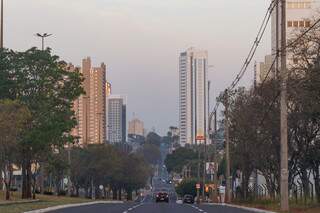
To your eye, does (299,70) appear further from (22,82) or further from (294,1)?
(294,1)

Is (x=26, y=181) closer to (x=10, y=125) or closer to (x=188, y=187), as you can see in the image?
(x=10, y=125)

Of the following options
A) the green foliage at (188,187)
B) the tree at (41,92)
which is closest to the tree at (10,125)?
the tree at (41,92)

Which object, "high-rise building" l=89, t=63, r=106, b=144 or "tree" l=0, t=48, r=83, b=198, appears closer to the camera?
"tree" l=0, t=48, r=83, b=198

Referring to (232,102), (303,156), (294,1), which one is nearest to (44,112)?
(232,102)

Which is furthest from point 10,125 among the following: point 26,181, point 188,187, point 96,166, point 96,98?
point 96,98

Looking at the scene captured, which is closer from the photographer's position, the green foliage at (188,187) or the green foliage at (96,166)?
the green foliage at (96,166)

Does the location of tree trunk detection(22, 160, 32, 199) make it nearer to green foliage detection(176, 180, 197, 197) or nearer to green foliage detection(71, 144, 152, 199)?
green foliage detection(71, 144, 152, 199)

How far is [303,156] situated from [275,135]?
→ 8.55 feet

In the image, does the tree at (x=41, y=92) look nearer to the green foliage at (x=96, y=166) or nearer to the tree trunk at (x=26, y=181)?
the tree trunk at (x=26, y=181)

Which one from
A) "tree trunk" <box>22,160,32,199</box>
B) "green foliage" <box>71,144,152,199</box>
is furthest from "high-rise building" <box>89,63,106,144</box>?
"tree trunk" <box>22,160,32,199</box>

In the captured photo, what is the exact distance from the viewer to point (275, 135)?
177ft

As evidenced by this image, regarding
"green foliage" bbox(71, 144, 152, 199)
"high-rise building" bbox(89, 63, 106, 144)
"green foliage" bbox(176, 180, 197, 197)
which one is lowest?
"green foliage" bbox(176, 180, 197, 197)

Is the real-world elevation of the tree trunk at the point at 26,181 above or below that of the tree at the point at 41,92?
below

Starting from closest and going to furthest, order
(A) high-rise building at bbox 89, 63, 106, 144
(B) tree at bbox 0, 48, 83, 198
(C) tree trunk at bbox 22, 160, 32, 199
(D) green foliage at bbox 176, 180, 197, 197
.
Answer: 1. (B) tree at bbox 0, 48, 83, 198
2. (C) tree trunk at bbox 22, 160, 32, 199
3. (D) green foliage at bbox 176, 180, 197, 197
4. (A) high-rise building at bbox 89, 63, 106, 144
